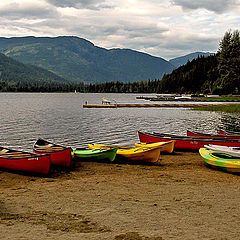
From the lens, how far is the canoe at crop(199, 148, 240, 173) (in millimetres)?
15573

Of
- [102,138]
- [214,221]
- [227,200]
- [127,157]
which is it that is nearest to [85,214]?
[214,221]

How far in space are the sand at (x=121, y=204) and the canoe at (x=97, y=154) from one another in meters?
1.46

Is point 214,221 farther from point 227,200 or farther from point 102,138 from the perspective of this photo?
point 102,138

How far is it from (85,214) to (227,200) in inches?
207

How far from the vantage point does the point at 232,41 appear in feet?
339

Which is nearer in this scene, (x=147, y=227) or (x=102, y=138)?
(x=147, y=227)

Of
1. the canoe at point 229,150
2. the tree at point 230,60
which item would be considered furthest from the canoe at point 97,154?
the tree at point 230,60

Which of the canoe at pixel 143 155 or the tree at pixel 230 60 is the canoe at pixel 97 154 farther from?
the tree at pixel 230 60

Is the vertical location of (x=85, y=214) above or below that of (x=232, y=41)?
below

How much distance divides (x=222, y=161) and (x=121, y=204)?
7.49 meters

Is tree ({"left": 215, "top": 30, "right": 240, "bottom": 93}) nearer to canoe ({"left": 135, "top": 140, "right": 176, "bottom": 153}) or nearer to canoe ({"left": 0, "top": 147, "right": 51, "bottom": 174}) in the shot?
canoe ({"left": 135, "top": 140, "right": 176, "bottom": 153})

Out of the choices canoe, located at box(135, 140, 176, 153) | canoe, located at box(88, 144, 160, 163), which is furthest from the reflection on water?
canoe, located at box(88, 144, 160, 163)

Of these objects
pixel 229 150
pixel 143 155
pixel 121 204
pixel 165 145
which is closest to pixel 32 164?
pixel 121 204

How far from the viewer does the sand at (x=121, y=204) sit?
8.46 metres
